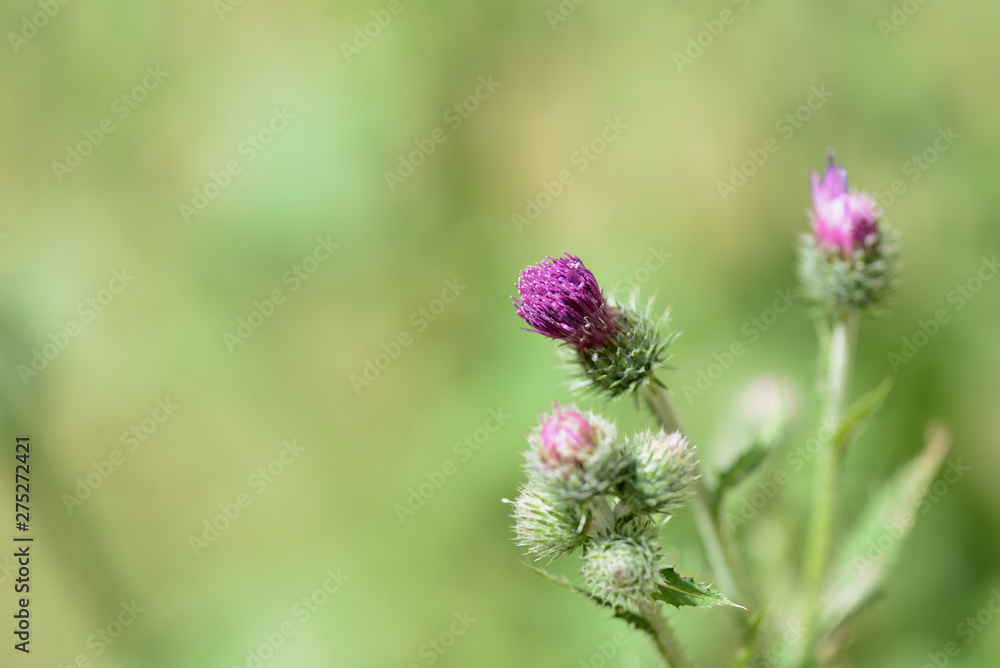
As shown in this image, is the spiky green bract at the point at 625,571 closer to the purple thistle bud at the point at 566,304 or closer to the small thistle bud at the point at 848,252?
the purple thistle bud at the point at 566,304

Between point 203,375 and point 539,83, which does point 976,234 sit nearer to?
point 539,83

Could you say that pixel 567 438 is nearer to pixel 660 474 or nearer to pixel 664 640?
pixel 660 474

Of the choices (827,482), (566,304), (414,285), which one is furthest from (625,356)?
(414,285)

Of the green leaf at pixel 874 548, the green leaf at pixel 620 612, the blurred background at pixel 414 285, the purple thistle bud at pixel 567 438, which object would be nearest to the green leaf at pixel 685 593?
the green leaf at pixel 620 612

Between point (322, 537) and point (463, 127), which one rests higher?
point (463, 127)

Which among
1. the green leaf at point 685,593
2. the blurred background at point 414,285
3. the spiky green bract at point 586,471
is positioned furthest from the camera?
the blurred background at point 414,285

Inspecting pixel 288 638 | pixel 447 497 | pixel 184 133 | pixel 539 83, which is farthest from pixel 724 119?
pixel 288 638
